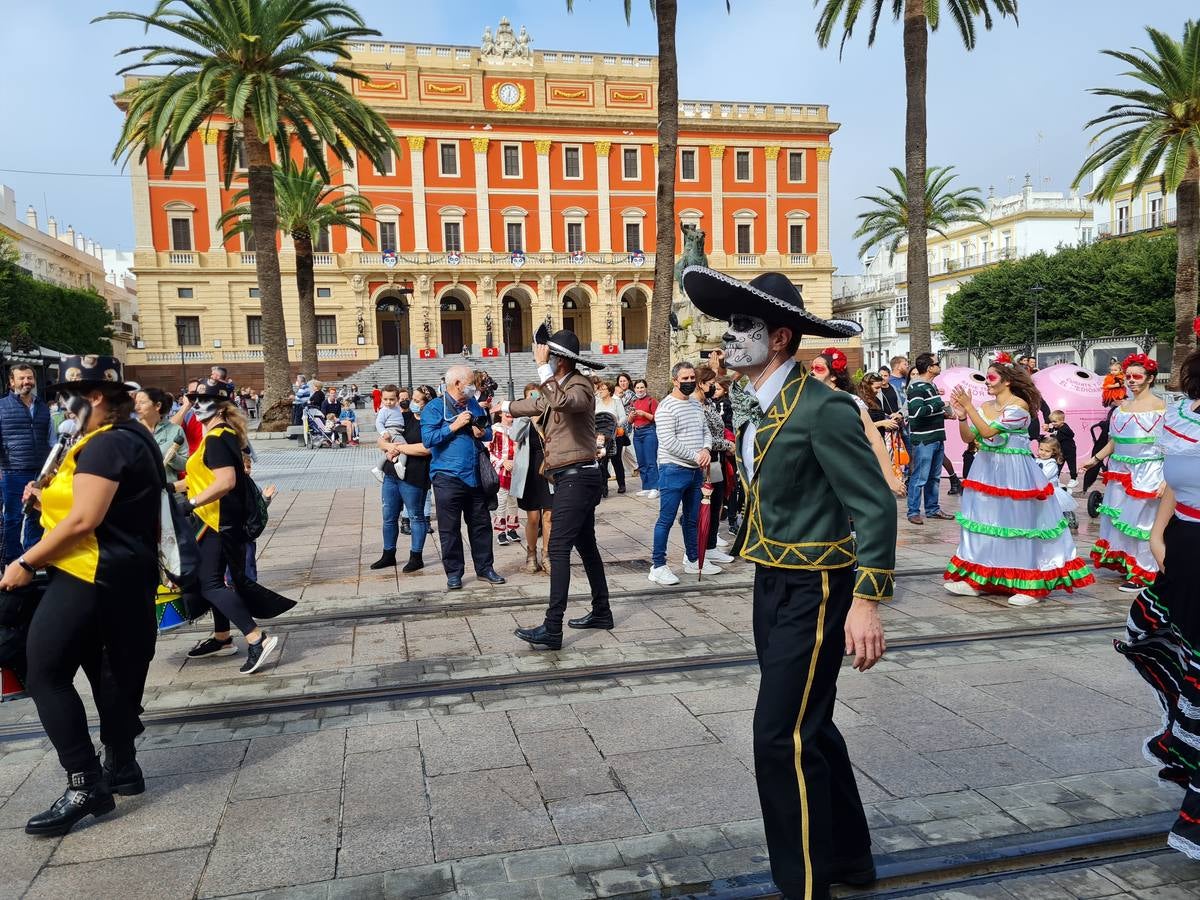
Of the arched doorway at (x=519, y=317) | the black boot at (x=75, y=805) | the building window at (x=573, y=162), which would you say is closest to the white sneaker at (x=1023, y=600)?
the black boot at (x=75, y=805)

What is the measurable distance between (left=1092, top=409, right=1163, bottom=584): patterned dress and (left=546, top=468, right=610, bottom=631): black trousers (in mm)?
4593

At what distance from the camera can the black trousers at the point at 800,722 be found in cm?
268

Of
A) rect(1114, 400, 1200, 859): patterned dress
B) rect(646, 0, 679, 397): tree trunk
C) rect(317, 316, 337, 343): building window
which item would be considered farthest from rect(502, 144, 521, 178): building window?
rect(1114, 400, 1200, 859): patterned dress

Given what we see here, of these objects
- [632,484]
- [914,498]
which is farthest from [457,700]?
[632,484]

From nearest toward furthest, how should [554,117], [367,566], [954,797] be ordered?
[954,797] → [367,566] → [554,117]

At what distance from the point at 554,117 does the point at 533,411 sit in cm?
5296

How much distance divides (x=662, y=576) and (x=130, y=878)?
5095mm

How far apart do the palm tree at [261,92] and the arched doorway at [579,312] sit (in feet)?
110

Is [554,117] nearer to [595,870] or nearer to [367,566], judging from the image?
[367,566]

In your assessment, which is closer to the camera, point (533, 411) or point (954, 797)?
point (954, 797)

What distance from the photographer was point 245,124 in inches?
856

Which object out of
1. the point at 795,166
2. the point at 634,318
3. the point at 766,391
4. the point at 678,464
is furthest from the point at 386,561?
the point at 795,166

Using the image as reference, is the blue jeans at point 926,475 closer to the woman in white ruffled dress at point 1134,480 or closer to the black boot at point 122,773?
the woman in white ruffled dress at point 1134,480

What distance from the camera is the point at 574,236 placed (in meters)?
56.8
